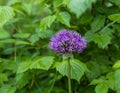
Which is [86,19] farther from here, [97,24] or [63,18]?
[63,18]

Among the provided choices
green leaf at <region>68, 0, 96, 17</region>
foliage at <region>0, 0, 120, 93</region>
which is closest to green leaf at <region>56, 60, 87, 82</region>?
foliage at <region>0, 0, 120, 93</region>

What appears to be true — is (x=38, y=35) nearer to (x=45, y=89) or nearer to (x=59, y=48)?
(x=45, y=89)

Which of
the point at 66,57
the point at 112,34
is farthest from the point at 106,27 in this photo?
the point at 66,57

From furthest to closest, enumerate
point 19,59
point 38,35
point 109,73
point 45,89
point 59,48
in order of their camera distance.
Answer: point 19,59
point 38,35
point 45,89
point 109,73
point 59,48

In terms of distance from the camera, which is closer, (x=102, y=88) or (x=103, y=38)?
(x=102, y=88)

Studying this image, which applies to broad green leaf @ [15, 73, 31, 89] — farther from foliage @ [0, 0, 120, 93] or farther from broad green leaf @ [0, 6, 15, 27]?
broad green leaf @ [0, 6, 15, 27]

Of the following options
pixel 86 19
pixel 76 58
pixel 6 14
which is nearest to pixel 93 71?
pixel 76 58

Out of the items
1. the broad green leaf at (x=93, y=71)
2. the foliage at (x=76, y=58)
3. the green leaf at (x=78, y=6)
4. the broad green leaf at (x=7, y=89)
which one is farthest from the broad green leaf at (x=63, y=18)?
the broad green leaf at (x=7, y=89)

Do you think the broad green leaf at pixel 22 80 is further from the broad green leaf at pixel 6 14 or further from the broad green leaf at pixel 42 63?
the broad green leaf at pixel 6 14
